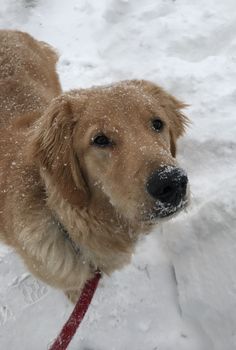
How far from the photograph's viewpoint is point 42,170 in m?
3.04

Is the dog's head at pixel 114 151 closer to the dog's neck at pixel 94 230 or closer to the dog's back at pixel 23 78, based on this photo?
the dog's neck at pixel 94 230

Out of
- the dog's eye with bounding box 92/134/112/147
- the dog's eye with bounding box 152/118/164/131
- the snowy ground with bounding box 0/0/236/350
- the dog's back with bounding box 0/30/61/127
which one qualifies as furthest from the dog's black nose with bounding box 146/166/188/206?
the dog's back with bounding box 0/30/61/127

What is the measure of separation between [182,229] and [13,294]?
1.75 metres

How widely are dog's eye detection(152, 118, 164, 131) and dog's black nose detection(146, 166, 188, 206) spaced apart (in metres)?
0.57

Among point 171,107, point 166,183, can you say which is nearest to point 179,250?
point 171,107

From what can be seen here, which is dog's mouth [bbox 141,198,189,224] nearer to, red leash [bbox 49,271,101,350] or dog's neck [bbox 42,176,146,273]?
dog's neck [bbox 42,176,146,273]

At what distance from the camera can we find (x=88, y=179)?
2.93 meters

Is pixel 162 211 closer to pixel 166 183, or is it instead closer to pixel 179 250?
pixel 166 183

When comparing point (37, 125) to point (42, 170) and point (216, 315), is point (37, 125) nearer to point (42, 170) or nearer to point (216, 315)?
point (42, 170)

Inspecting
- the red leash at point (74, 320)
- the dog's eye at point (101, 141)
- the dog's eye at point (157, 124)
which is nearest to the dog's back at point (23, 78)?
the dog's eye at point (101, 141)

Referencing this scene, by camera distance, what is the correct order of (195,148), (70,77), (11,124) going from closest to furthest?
1. (11,124)
2. (195,148)
3. (70,77)

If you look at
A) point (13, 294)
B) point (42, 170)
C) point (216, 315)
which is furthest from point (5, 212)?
point (216, 315)

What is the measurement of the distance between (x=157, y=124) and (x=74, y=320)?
145 cm

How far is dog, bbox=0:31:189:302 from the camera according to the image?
2.51 m
